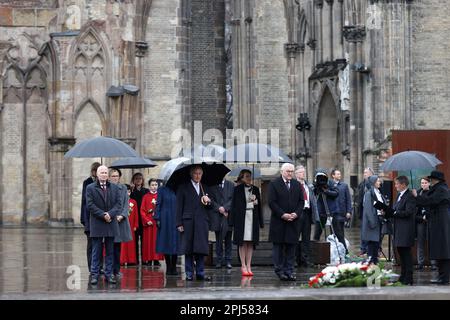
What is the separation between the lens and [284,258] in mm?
23172

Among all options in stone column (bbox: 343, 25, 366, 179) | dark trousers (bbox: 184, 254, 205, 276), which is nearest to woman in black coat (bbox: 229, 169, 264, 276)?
dark trousers (bbox: 184, 254, 205, 276)

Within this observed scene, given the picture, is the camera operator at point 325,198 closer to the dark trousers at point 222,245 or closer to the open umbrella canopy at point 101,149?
the dark trousers at point 222,245

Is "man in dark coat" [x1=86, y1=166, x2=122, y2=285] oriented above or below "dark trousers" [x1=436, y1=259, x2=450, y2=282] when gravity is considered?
above

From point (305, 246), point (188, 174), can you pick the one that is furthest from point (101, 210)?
point (305, 246)

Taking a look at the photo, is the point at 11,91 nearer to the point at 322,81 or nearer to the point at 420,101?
the point at 322,81

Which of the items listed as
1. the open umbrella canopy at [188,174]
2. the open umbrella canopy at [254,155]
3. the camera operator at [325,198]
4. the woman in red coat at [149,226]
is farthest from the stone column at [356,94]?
the open umbrella canopy at [188,174]

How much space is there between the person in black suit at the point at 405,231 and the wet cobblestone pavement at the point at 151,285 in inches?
10.4

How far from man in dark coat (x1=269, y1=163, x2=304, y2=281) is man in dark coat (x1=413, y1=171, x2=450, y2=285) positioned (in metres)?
2.07

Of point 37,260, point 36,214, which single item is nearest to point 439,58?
point 36,214

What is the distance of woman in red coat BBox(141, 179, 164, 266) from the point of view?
27500 millimetres

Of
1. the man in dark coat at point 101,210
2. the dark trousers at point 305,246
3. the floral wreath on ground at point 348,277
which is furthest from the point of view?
the dark trousers at point 305,246

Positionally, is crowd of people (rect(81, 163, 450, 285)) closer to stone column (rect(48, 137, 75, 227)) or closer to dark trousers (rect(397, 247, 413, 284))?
dark trousers (rect(397, 247, 413, 284))

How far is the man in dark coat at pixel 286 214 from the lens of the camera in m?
22.9

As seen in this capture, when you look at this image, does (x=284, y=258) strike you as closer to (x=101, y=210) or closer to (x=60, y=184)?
(x=101, y=210)
